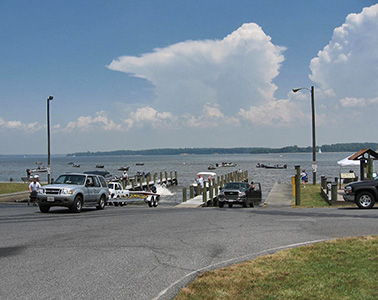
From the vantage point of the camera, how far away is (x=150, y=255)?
898 cm

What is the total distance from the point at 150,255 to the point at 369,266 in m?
4.26

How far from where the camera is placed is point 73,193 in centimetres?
1906

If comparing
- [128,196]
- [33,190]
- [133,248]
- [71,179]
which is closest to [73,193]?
[71,179]

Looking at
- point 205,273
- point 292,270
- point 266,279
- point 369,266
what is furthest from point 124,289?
point 369,266

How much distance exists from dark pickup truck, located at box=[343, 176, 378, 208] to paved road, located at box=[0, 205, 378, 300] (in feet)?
15.1

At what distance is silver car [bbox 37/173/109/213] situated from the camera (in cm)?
1878

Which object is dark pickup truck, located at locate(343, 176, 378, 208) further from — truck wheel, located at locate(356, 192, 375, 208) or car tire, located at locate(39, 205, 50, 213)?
car tire, located at locate(39, 205, 50, 213)

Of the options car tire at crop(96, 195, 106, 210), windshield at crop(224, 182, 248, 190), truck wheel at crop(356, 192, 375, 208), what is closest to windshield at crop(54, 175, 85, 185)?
car tire at crop(96, 195, 106, 210)

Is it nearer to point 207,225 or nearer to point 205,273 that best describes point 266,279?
point 205,273

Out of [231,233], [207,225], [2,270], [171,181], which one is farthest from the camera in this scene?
[171,181]

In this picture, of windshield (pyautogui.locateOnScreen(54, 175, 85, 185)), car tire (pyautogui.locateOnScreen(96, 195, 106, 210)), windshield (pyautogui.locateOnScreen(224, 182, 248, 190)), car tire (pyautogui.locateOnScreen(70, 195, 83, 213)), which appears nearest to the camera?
car tire (pyautogui.locateOnScreen(70, 195, 83, 213))

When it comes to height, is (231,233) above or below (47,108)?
below

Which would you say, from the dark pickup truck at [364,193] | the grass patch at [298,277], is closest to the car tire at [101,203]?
the dark pickup truck at [364,193]

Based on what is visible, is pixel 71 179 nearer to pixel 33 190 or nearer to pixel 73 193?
pixel 73 193
